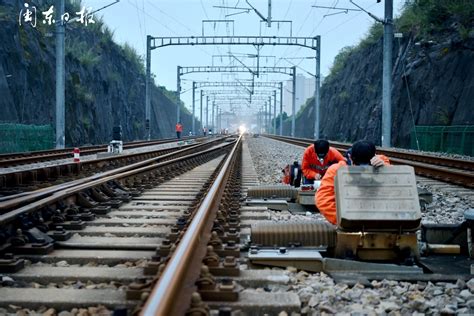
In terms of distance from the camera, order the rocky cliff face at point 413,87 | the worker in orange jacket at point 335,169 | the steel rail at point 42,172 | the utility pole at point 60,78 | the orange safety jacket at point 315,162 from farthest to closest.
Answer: the rocky cliff face at point 413,87 → the utility pole at point 60,78 → the steel rail at point 42,172 → the orange safety jacket at point 315,162 → the worker in orange jacket at point 335,169

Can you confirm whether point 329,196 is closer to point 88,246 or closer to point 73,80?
point 88,246

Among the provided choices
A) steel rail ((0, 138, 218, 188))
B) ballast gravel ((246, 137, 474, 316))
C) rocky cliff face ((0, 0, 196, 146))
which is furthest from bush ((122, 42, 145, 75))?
ballast gravel ((246, 137, 474, 316))

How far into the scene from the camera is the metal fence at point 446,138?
2605 cm

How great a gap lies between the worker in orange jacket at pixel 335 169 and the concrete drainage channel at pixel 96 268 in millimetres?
1473

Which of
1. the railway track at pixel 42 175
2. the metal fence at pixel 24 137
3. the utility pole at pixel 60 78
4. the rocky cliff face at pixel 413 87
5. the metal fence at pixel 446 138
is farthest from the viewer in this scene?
the rocky cliff face at pixel 413 87

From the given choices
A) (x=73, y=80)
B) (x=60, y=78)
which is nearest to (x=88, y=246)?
(x=60, y=78)

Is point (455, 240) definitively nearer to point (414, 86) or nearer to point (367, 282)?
point (367, 282)

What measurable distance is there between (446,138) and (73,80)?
21.6 metres

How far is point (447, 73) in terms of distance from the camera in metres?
32.4

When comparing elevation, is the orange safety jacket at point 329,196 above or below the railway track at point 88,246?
above

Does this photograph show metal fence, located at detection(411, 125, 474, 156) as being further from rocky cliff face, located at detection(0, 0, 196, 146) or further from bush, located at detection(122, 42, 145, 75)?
bush, located at detection(122, 42, 145, 75)

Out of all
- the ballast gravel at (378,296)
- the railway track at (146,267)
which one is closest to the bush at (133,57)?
the railway track at (146,267)

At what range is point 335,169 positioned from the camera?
18.7ft

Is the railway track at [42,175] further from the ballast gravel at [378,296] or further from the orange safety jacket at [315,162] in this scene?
the ballast gravel at [378,296]
